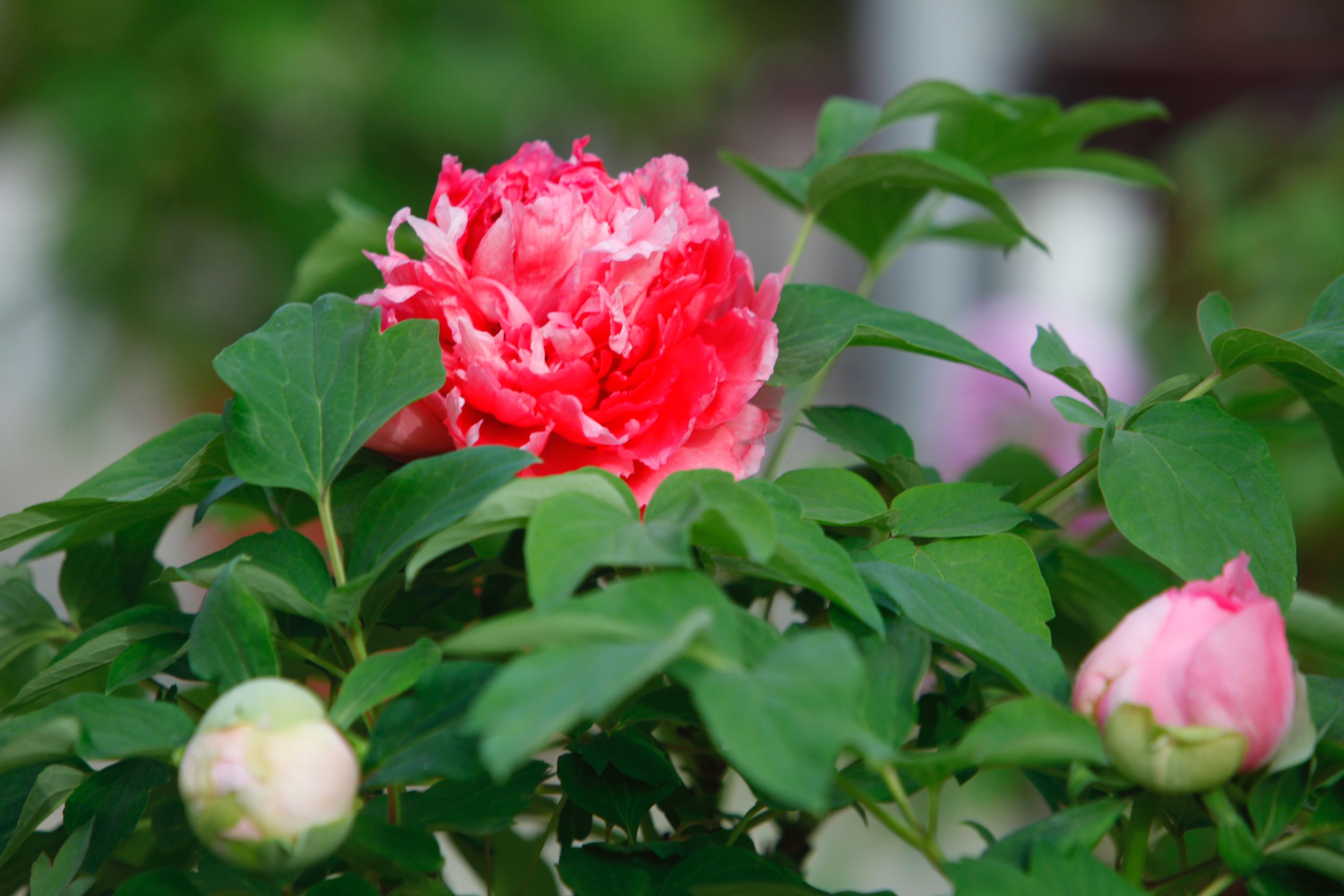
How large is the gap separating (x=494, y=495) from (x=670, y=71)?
79.9 inches

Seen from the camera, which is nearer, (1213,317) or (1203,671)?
(1203,671)

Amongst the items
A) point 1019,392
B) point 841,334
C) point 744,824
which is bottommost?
point 1019,392

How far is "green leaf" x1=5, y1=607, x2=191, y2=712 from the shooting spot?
249mm

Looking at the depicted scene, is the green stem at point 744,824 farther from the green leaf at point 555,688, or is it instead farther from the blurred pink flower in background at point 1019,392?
the blurred pink flower in background at point 1019,392

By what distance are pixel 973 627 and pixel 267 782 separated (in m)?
0.13

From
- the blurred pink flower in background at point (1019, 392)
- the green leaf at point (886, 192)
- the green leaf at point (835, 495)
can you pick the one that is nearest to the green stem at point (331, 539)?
the green leaf at point (835, 495)

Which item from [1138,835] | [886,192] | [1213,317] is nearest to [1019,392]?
[886,192]

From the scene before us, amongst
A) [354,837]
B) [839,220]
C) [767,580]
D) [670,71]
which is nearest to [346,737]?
[354,837]

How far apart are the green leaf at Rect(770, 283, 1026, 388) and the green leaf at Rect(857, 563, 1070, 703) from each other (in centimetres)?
7

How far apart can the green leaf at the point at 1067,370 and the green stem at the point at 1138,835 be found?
95 millimetres

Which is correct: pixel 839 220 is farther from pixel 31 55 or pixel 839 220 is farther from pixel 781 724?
pixel 31 55

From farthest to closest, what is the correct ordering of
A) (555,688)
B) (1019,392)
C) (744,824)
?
(1019,392)
(744,824)
(555,688)

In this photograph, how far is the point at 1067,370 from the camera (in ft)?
0.87

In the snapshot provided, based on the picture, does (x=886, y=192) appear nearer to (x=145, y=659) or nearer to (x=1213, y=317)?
(x=1213, y=317)
